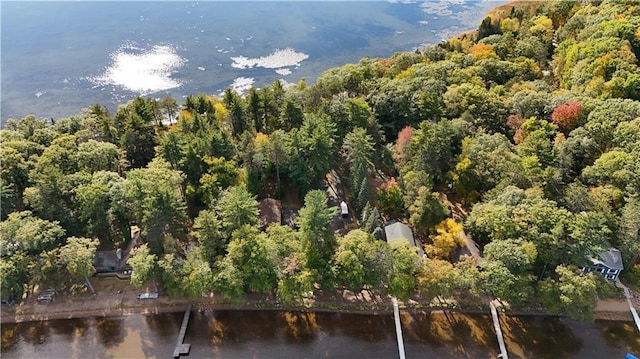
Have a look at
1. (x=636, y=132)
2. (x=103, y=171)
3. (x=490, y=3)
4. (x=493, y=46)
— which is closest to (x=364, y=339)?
(x=103, y=171)

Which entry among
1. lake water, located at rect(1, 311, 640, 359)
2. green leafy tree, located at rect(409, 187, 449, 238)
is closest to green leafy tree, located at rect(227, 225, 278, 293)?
lake water, located at rect(1, 311, 640, 359)

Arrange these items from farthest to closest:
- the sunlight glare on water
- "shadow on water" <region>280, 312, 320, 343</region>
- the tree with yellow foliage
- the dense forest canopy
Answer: the sunlight glare on water → the tree with yellow foliage → "shadow on water" <region>280, 312, 320, 343</region> → the dense forest canopy

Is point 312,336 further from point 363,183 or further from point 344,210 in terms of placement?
point 363,183

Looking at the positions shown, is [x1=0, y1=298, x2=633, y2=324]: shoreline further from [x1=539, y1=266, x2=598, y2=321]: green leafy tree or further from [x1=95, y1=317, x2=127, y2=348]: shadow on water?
[x1=539, y1=266, x2=598, y2=321]: green leafy tree

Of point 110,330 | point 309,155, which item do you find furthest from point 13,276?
point 309,155

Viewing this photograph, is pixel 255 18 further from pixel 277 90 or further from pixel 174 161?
pixel 174 161

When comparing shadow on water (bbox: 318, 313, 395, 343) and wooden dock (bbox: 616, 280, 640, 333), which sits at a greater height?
wooden dock (bbox: 616, 280, 640, 333)
